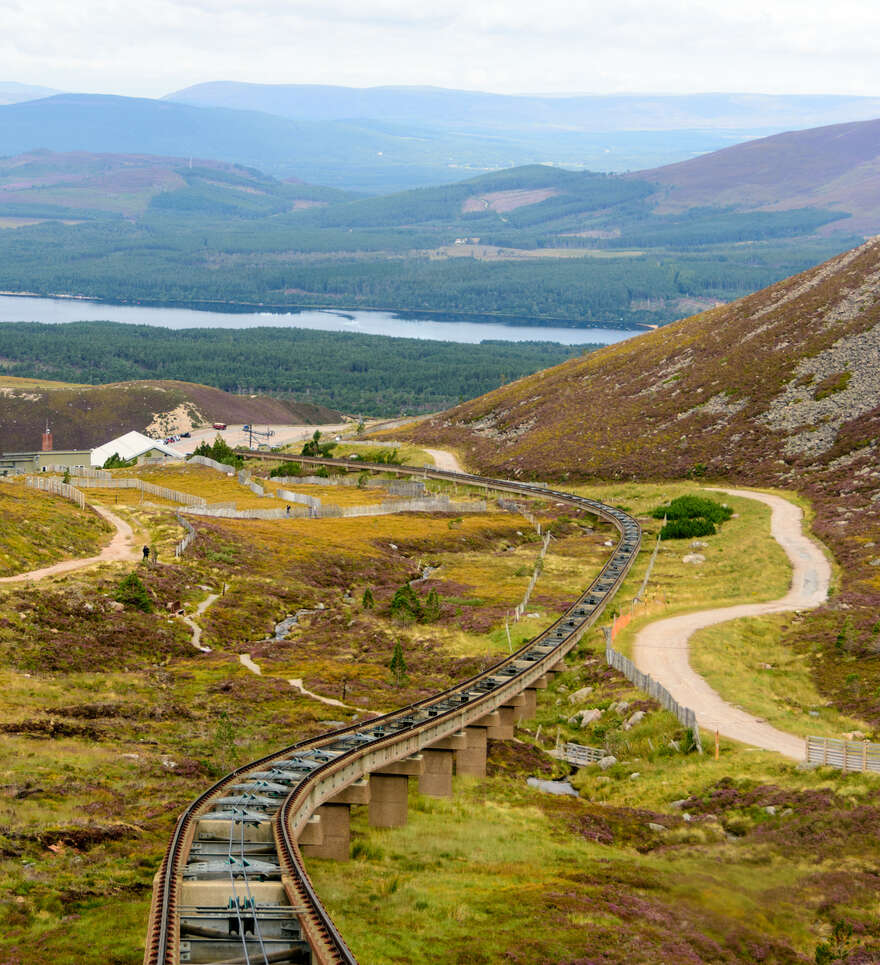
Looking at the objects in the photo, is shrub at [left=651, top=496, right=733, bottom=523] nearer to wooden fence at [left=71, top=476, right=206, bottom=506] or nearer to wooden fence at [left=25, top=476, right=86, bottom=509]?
wooden fence at [left=71, top=476, right=206, bottom=506]

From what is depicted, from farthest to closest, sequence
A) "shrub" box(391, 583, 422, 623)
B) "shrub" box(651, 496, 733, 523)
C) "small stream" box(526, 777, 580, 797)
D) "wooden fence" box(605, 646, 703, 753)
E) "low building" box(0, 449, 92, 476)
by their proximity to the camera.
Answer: "low building" box(0, 449, 92, 476)
"shrub" box(651, 496, 733, 523)
"shrub" box(391, 583, 422, 623)
"wooden fence" box(605, 646, 703, 753)
"small stream" box(526, 777, 580, 797)

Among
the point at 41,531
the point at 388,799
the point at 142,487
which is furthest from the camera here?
the point at 142,487

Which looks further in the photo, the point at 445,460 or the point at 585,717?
the point at 445,460

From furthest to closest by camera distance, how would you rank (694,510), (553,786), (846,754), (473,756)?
(694,510) < (473,756) < (553,786) < (846,754)

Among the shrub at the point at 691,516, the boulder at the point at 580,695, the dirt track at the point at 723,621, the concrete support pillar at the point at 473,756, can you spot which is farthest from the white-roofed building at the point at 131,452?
the concrete support pillar at the point at 473,756

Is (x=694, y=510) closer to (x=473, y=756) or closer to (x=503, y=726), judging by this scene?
(x=503, y=726)

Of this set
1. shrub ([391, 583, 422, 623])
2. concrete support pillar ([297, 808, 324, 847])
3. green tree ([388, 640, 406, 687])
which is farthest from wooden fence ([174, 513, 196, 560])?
concrete support pillar ([297, 808, 324, 847])

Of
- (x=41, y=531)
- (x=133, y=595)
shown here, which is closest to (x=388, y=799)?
(x=133, y=595)
